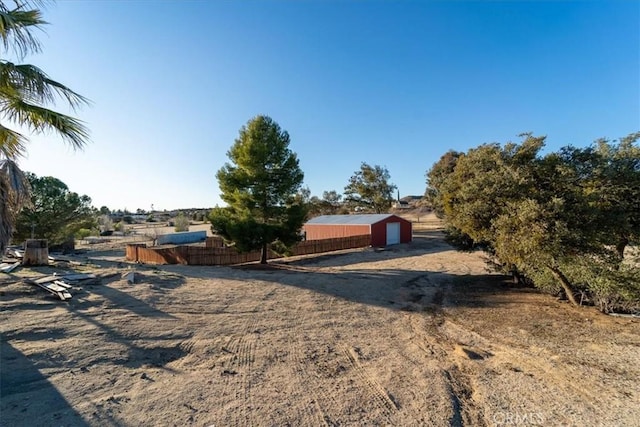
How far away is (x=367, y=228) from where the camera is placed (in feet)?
82.2

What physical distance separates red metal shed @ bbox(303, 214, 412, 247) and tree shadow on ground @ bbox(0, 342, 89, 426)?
22263 millimetres

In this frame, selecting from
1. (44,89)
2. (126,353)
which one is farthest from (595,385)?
(44,89)

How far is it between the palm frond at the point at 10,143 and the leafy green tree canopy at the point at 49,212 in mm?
12769

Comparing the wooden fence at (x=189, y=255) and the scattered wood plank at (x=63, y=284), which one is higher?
the scattered wood plank at (x=63, y=284)

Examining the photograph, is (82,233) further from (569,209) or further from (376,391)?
(569,209)

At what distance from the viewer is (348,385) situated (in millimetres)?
4141

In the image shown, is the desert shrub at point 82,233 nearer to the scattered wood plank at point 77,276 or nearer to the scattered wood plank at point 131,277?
the scattered wood plank at point 77,276

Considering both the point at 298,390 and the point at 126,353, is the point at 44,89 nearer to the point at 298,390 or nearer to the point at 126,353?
the point at 126,353

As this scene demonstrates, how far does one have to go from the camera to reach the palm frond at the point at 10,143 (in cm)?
528

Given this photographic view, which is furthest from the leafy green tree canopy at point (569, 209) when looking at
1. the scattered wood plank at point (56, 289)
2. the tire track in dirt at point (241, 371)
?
the scattered wood plank at point (56, 289)

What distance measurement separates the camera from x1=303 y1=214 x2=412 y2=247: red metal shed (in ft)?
82.9

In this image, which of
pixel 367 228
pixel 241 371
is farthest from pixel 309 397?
pixel 367 228

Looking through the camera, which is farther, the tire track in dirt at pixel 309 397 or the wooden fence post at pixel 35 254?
the wooden fence post at pixel 35 254

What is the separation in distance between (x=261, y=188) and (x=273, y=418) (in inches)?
479
